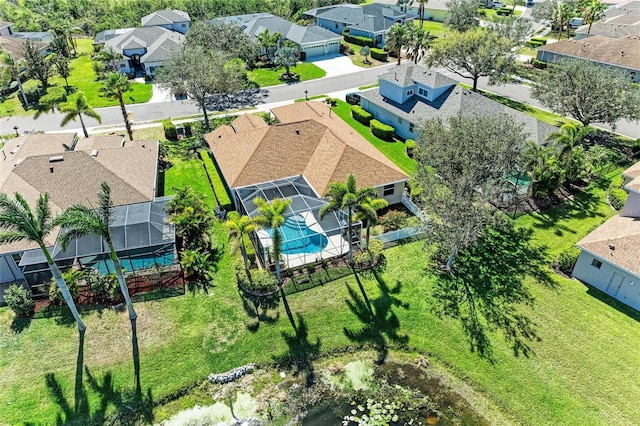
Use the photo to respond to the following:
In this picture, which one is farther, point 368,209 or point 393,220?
point 393,220

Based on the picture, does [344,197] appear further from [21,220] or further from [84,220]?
[21,220]

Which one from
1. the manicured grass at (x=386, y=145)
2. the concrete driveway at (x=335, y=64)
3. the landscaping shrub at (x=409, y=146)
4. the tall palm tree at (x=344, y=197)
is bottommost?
the manicured grass at (x=386, y=145)

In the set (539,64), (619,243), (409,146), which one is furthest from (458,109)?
(539,64)

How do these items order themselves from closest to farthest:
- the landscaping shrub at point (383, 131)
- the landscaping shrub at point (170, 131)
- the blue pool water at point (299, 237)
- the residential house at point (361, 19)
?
the blue pool water at point (299, 237) → the landscaping shrub at point (383, 131) → the landscaping shrub at point (170, 131) → the residential house at point (361, 19)

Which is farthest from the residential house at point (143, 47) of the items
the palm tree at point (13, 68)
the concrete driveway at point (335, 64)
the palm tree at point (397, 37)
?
the palm tree at point (397, 37)

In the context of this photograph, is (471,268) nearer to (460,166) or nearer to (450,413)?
(460,166)

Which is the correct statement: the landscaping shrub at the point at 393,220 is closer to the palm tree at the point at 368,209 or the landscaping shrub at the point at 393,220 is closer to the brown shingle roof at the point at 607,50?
the palm tree at the point at 368,209
